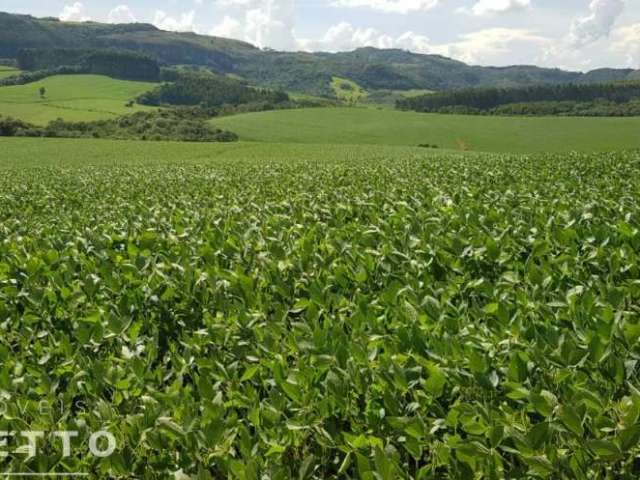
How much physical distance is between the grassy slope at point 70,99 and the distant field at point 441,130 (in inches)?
1273

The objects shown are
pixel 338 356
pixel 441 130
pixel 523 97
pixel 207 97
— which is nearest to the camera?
pixel 338 356

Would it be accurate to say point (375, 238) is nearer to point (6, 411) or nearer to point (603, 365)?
point (603, 365)

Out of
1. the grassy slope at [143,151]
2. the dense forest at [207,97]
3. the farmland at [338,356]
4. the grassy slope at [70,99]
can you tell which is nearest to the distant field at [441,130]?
the grassy slope at [143,151]

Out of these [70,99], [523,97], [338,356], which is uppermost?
[523,97]

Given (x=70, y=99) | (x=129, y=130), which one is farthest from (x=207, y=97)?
(x=129, y=130)

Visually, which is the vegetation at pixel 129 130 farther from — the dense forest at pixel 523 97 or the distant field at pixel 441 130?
the dense forest at pixel 523 97

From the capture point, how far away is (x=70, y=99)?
5930 inches

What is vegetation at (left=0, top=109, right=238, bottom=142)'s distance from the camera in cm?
9154

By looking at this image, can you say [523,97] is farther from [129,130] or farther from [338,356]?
[338,356]

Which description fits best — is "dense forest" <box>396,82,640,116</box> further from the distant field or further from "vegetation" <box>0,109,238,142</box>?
"vegetation" <box>0,109,238,142</box>

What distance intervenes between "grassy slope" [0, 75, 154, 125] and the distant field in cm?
3234

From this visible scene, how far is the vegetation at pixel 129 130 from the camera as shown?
91.5 meters

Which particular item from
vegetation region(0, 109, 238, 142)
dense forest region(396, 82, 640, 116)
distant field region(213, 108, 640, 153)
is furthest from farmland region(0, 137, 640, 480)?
dense forest region(396, 82, 640, 116)

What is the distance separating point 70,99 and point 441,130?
332 ft
